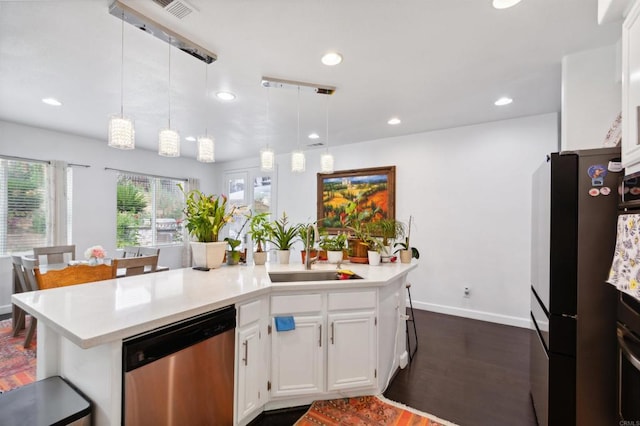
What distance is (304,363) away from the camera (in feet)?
6.77

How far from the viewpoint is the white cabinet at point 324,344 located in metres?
2.02

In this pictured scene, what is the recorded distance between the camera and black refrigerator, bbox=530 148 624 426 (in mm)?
1469

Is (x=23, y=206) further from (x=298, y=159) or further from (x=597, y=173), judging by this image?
(x=597, y=173)

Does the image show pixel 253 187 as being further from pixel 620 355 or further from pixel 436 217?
pixel 620 355

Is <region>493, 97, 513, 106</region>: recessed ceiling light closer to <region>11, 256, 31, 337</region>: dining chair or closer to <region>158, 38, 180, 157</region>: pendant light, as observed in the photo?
<region>158, 38, 180, 157</region>: pendant light

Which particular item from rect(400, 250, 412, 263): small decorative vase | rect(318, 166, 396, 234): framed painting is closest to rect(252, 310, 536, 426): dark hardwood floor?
rect(400, 250, 412, 263): small decorative vase

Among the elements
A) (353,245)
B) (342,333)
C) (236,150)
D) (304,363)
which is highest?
(236,150)

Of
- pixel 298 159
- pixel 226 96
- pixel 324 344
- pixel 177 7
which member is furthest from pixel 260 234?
pixel 177 7

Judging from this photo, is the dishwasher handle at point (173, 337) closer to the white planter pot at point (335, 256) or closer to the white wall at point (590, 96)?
the white planter pot at point (335, 256)

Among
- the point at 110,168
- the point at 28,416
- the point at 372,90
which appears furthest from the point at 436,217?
the point at 110,168

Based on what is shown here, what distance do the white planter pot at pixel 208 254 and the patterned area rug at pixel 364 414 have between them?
1.37 m

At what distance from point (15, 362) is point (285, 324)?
2.81 metres

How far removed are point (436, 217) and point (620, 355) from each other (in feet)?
9.97

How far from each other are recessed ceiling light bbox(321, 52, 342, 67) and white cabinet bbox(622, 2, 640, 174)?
1.69 m
